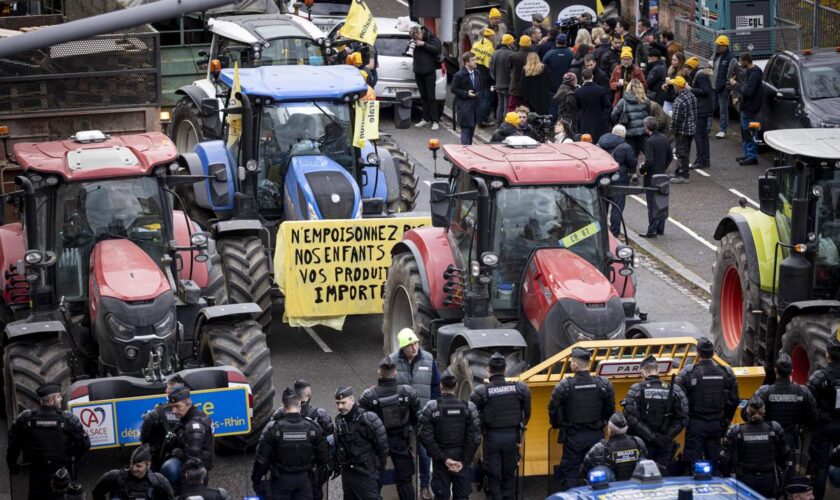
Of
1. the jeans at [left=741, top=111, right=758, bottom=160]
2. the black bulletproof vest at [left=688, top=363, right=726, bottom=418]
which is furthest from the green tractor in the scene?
the jeans at [left=741, top=111, right=758, bottom=160]

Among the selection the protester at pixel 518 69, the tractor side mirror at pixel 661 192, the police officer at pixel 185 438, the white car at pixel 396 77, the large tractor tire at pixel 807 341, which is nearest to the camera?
the police officer at pixel 185 438

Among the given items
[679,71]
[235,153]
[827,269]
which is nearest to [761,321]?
[827,269]

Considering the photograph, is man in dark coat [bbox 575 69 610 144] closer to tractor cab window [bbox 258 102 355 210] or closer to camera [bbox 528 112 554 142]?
camera [bbox 528 112 554 142]

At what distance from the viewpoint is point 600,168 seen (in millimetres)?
14102

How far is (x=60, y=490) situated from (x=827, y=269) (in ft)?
22.3

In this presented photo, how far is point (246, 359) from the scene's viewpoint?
1381 centimetres

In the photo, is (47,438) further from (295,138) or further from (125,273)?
(295,138)

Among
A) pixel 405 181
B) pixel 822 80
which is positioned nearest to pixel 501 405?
pixel 405 181

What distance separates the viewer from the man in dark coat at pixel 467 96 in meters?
24.9

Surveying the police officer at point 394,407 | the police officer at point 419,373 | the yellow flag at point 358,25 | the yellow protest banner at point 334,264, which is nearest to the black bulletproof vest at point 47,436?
the police officer at point 394,407

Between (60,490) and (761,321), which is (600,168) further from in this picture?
(60,490)

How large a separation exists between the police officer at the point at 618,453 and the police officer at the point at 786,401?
4.37 feet

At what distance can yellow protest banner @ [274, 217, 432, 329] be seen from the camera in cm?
1666

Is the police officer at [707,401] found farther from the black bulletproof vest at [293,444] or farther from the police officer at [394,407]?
the black bulletproof vest at [293,444]
